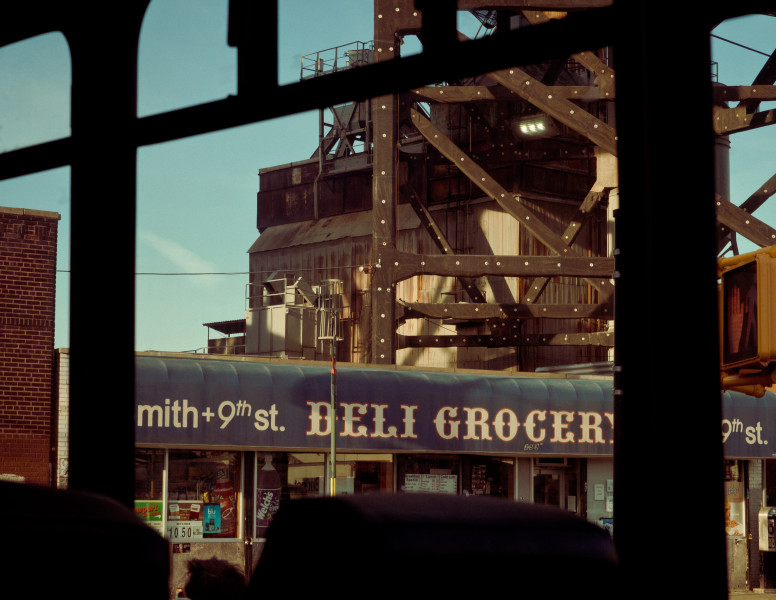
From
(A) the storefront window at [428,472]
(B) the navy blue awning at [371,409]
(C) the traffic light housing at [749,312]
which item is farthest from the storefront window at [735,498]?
(C) the traffic light housing at [749,312]

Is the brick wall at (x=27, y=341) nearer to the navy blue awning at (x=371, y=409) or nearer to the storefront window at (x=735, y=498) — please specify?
the navy blue awning at (x=371, y=409)

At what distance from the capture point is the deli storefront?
19.1 metres

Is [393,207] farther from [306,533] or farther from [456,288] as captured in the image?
[306,533]

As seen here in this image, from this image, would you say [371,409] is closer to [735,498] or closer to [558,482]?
[558,482]

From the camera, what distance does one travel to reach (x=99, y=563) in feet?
6.25

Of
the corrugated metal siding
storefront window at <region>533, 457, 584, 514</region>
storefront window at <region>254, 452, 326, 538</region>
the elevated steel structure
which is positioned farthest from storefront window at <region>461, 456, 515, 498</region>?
the elevated steel structure

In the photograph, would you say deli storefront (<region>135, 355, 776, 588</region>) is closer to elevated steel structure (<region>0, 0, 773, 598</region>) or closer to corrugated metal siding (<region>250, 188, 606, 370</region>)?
corrugated metal siding (<region>250, 188, 606, 370</region>)

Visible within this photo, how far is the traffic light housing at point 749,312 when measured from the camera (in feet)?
17.8

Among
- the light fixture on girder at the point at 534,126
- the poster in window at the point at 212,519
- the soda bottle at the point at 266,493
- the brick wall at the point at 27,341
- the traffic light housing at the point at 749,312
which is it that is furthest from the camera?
the light fixture on girder at the point at 534,126

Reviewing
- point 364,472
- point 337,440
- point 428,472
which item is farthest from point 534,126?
point 337,440

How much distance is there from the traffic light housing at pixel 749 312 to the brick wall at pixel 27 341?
50.5 feet

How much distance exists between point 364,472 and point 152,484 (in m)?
3.95

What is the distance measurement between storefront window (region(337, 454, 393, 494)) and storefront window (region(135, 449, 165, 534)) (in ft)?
10.7

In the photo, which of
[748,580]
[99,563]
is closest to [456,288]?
[748,580]
